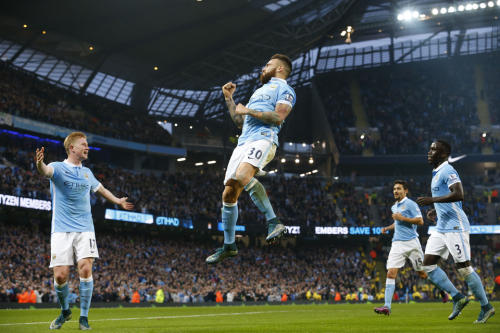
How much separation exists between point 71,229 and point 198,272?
3072cm

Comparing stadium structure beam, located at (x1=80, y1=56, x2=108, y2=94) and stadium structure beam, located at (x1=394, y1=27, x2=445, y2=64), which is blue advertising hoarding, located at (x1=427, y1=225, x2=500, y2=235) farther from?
stadium structure beam, located at (x1=80, y1=56, x2=108, y2=94)

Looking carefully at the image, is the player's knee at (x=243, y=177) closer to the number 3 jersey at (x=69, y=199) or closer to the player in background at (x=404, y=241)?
the number 3 jersey at (x=69, y=199)

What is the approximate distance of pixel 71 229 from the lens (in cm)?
788

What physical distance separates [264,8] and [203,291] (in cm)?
2102

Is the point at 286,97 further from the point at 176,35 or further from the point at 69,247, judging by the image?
the point at 176,35

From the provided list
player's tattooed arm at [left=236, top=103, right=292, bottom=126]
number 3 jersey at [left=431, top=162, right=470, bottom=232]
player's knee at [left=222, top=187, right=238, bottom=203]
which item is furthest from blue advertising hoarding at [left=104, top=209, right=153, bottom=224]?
player's tattooed arm at [left=236, top=103, right=292, bottom=126]

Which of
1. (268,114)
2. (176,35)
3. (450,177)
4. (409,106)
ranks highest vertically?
(176,35)

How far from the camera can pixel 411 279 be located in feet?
137

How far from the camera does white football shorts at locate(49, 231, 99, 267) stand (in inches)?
305

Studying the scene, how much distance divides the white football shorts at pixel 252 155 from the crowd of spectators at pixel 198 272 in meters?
21.7

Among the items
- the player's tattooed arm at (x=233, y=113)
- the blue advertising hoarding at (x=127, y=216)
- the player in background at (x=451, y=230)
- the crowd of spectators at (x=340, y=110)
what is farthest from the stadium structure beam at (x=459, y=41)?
the player's tattooed arm at (x=233, y=113)

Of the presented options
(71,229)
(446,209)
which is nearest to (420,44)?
(446,209)

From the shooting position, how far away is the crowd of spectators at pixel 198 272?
28.1 meters

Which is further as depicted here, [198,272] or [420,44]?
[420,44]
